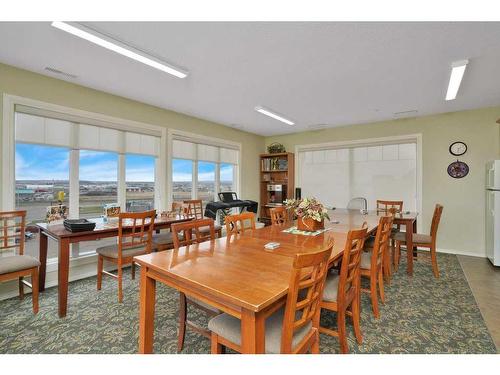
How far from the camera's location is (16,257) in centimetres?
243

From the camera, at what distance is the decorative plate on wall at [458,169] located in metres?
4.35

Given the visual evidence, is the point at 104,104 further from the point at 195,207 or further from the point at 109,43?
the point at 195,207

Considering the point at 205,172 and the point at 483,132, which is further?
the point at 205,172

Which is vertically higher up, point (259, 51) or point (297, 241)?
point (259, 51)

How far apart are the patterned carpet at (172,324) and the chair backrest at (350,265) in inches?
16.5

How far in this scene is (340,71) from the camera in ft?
9.50

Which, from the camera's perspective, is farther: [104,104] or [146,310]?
[104,104]

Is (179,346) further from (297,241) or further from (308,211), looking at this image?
(308,211)

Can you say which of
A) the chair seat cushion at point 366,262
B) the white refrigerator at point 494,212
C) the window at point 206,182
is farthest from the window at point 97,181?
the white refrigerator at point 494,212

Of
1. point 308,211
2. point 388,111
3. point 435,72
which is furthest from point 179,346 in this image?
point 388,111

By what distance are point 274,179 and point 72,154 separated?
4445 millimetres

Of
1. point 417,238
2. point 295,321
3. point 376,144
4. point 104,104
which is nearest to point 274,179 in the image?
point 376,144
